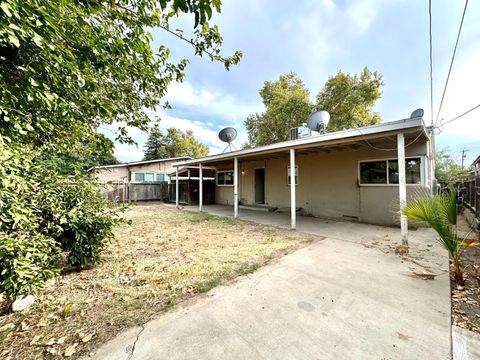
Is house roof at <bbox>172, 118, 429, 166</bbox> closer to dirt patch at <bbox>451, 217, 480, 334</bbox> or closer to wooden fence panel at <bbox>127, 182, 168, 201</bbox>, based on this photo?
dirt patch at <bbox>451, 217, 480, 334</bbox>

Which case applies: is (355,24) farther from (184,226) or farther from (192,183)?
(192,183)

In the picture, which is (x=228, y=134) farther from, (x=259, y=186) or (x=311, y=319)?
(x=311, y=319)

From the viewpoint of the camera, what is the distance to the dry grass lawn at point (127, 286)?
1.78 m

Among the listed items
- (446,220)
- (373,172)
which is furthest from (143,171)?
(446,220)

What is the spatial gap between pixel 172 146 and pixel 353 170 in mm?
29988

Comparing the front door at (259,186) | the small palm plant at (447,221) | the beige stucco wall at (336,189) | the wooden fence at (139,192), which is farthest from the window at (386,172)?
the wooden fence at (139,192)

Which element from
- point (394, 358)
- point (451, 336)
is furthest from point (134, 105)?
point (451, 336)

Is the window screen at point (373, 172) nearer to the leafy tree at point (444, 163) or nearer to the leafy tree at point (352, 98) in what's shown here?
the leafy tree at point (352, 98)

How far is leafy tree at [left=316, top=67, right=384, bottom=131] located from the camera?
51.6 ft

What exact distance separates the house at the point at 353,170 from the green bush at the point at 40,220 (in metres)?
4.52

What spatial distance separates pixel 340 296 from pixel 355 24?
8.20 metres

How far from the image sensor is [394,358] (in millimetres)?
1576

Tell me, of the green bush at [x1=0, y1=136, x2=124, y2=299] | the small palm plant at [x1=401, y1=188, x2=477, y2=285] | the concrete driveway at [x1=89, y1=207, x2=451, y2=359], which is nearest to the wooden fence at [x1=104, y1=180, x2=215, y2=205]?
the green bush at [x1=0, y1=136, x2=124, y2=299]

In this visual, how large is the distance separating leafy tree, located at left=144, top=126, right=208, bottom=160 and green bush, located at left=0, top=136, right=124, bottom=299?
97.9 feet
